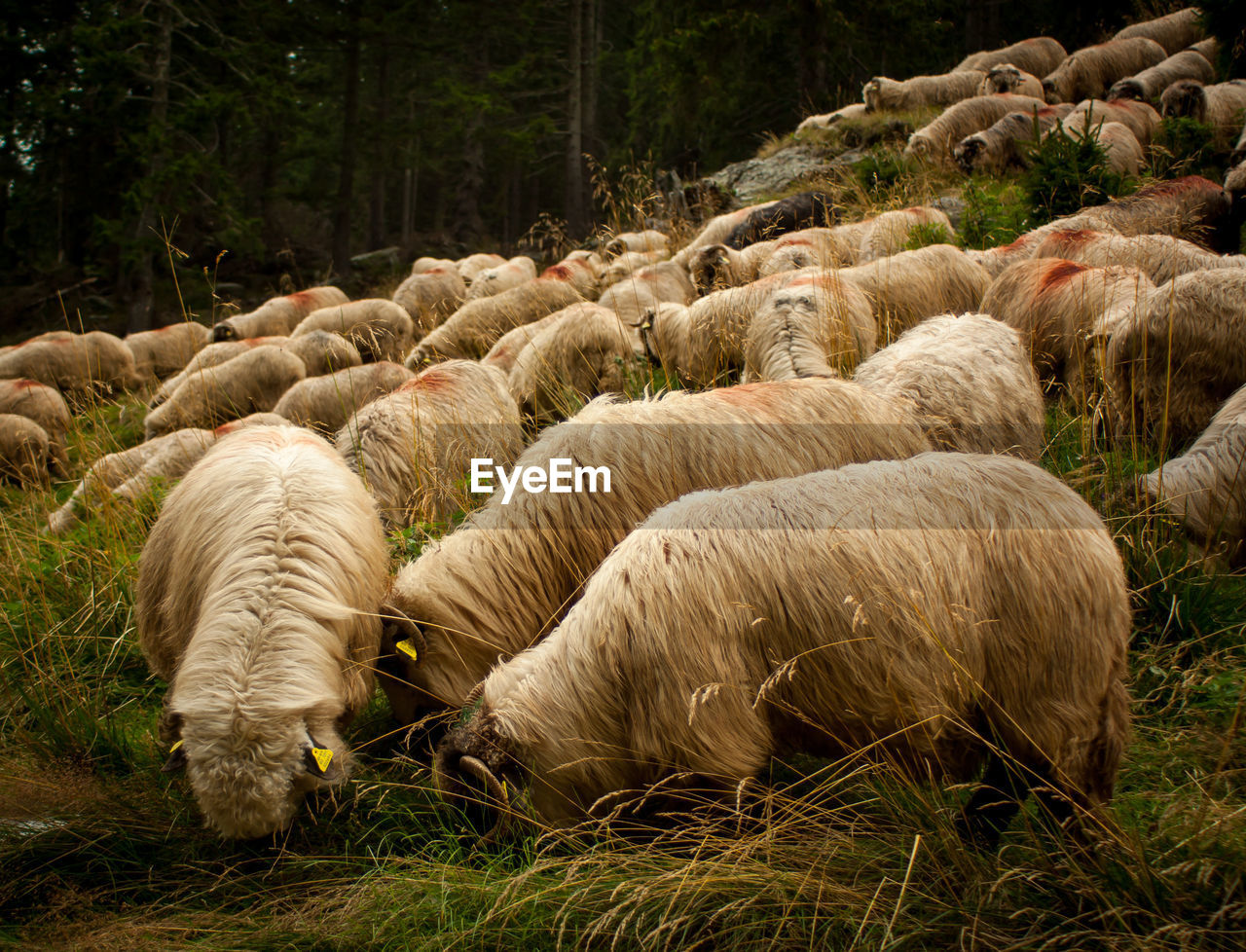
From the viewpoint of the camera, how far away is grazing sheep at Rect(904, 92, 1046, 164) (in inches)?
492

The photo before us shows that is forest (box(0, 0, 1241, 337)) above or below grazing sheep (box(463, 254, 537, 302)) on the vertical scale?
above

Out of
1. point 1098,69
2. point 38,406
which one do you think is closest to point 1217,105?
point 1098,69

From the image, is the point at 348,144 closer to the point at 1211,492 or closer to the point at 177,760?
the point at 177,760

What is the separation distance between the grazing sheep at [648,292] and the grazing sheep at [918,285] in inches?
99.5

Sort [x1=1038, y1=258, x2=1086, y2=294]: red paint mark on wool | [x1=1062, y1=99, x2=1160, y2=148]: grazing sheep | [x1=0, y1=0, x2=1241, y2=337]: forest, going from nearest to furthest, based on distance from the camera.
Answer: [x1=1038, y1=258, x2=1086, y2=294]: red paint mark on wool, [x1=1062, y1=99, x2=1160, y2=148]: grazing sheep, [x1=0, y1=0, x2=1241, y2=337]: forest

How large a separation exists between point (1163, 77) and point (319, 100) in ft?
100

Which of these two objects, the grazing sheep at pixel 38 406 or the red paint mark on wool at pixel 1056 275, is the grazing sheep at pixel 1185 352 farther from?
the grazing sheep at pixel 38 406

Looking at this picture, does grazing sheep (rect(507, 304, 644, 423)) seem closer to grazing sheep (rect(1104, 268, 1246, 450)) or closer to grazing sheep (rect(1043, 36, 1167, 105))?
grazing sheep (rect(1104, 268, 1246, 450))

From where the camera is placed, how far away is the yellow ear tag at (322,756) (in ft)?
9.29

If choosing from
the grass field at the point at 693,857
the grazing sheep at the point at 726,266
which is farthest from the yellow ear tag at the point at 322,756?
the grazing sheep at the point at 726,266

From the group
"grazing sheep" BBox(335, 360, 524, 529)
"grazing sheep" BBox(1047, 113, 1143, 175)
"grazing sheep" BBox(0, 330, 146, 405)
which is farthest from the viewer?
"grazing sheep" BBox(0, 330, 146, 405)

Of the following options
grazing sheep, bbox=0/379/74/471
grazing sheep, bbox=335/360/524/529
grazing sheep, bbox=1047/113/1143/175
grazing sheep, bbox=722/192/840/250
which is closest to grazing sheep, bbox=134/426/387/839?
grazing sheep, bbox=335/360/524/529

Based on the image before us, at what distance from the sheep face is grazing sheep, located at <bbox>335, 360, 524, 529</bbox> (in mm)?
2122

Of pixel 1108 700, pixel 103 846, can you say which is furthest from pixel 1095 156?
pixel 103 846
